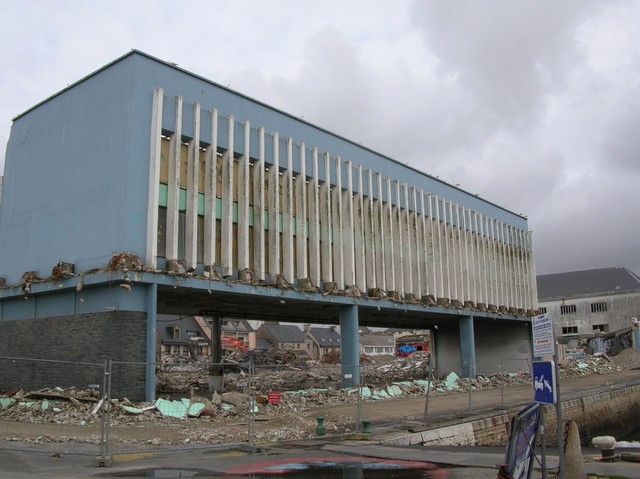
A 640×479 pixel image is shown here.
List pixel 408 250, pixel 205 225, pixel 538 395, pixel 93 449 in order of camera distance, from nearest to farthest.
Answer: pixel 538 395 < pixel 93 449 < pixel 205 225 < pixel 408 250

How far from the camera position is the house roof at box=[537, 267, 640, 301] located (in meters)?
82.9

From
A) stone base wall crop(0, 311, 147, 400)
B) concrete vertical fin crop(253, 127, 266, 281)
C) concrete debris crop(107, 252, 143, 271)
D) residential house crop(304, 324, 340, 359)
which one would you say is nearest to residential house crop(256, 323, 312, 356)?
residential house crop(304, 324, 340, 359)

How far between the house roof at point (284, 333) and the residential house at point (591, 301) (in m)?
45.6

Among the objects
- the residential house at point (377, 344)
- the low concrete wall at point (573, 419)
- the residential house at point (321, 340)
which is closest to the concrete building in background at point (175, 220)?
the low concrete wall at point (573, 419)

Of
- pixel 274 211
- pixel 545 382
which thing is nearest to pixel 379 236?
pixel 274 211

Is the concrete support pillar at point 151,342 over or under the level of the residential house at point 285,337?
under

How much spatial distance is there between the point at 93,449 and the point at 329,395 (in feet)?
46.2

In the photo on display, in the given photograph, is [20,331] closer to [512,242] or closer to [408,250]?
[408,250]

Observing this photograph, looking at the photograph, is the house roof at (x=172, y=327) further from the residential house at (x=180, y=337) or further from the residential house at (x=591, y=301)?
the residential house at (x=591, y=301)

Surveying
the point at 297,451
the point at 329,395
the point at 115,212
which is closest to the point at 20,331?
the point at 115,212

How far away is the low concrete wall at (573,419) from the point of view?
1599 centimetres

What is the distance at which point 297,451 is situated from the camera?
1283 cm

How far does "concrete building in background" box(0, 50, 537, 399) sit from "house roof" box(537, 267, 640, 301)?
59772 mm

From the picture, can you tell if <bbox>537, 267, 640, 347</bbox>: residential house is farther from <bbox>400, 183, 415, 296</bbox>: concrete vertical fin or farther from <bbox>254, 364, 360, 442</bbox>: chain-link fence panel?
<bbox>254, 364, 360, 442</bbox>: chain-link fence panel
